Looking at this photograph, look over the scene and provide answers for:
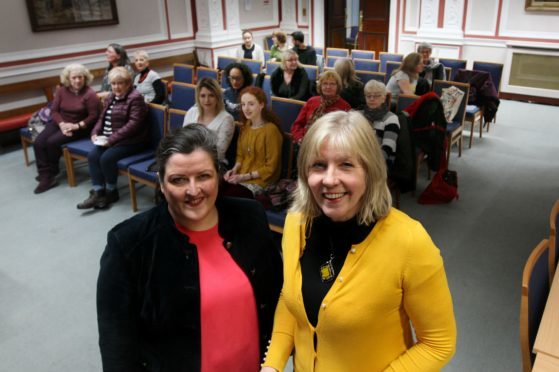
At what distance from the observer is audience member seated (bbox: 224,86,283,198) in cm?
313

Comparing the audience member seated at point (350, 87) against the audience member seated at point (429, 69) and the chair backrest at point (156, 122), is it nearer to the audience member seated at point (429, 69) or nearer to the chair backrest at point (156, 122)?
the audience member seated at point (429, 69)

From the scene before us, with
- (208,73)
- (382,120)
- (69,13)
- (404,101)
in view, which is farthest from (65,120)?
(404,101)

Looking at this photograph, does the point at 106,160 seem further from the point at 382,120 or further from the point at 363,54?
the point at 363,54

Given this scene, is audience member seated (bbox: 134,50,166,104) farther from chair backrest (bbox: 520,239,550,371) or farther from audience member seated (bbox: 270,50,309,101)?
chair backrest (bbox: 520,239,550,371)

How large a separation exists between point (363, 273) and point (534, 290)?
0.83 meters

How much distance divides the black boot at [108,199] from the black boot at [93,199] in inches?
0.5

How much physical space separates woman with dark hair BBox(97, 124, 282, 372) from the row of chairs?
0.80 meters

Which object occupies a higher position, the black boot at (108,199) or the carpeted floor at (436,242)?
the black boot at (108,199)

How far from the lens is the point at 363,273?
1.11 metres

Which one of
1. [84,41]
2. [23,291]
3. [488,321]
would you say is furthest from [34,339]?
[84,41]

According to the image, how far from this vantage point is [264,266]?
140cm

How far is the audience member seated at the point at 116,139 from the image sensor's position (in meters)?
3.97

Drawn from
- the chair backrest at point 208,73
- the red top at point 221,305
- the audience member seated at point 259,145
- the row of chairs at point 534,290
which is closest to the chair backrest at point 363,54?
the chair backrest at point 208,73

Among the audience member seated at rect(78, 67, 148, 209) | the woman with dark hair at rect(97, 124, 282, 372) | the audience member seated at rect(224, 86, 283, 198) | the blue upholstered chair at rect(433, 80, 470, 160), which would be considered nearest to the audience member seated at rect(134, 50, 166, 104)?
the audience member seated at rect(78, 67, 148, 209)
